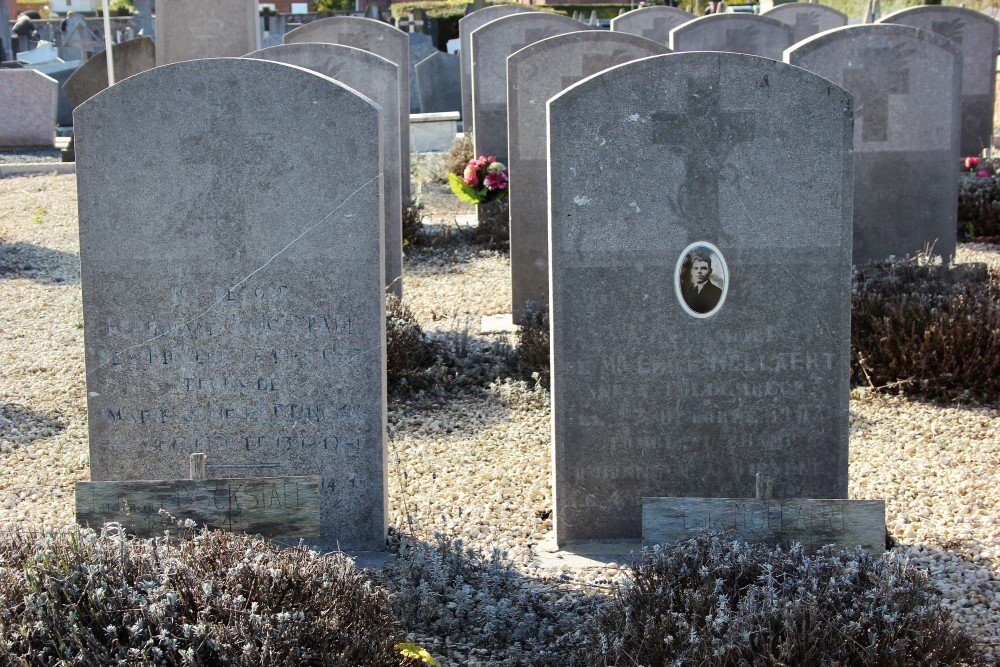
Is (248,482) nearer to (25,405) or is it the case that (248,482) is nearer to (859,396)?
(25,405)

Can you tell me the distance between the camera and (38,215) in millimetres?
11703

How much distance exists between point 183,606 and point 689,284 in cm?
218

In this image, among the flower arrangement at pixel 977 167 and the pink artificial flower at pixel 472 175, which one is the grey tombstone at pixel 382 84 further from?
the flower arrangement at pixel 977 167

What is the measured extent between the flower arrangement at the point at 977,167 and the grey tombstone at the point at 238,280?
878 centimetres

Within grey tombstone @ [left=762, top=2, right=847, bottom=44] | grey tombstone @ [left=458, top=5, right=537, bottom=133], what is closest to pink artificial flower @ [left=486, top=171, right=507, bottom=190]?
grey tombstone @ [left=458, top=5, right=537, bottom=133]

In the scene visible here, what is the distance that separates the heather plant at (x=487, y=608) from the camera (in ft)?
11.1

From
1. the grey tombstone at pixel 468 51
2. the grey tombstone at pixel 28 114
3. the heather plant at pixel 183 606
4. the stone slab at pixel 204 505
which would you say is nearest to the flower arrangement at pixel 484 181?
the grey tombstone at pixel 468 51

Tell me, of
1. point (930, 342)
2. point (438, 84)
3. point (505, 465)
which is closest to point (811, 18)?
point (438, 84)

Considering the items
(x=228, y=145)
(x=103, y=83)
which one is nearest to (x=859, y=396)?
(x=228, y=145)

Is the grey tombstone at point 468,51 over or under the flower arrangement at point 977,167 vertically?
over

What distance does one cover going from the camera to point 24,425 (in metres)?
5.94

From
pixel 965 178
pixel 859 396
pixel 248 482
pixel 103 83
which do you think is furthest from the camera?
pixel 103 83

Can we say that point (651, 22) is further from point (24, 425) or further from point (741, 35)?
point (24, 425)

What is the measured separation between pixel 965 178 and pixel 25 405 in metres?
8.71
